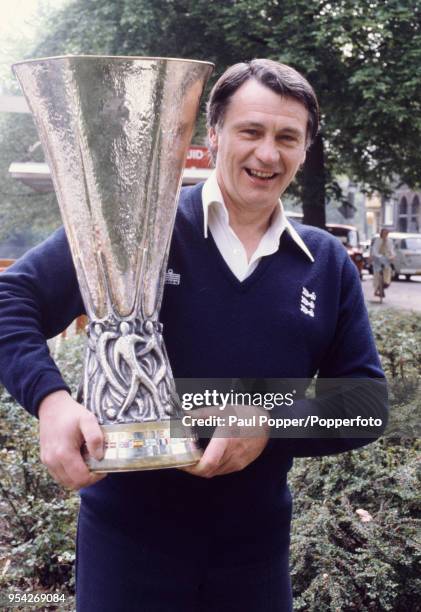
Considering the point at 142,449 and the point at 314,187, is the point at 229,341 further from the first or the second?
the point at 314,187

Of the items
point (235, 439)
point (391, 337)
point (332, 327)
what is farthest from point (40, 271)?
point (391, 337)

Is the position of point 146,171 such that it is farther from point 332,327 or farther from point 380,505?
point 380,505

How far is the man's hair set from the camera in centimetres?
163

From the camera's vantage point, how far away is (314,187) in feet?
49.3

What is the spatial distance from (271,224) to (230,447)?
23.2 inches

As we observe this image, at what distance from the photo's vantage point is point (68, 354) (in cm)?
627

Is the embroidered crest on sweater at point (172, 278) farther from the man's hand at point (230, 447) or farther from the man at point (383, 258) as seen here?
the man at point (383, 258)

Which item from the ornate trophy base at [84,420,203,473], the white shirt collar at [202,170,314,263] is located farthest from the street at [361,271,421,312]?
the ornate trophy base at [84,420,203,473]

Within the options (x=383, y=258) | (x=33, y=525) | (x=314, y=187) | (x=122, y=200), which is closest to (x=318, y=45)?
(x=314, y=187)

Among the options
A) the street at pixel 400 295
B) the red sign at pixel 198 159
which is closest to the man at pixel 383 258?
the street at pixel 400 295

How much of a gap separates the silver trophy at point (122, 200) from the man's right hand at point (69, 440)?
0.04 meters

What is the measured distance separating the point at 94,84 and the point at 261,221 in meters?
0.54

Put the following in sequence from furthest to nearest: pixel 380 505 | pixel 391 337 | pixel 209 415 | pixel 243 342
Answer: pixel 391 337, pixel 380 505, pixel 243 342, pixel 209 415

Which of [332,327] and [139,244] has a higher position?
[139,244]
